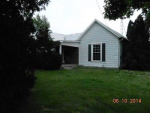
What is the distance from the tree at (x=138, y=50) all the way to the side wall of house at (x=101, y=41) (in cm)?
102

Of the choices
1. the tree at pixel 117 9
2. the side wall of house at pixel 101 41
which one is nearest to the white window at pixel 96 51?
the side wall of house at pixel 101 41

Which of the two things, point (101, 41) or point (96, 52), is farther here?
point (96, 52)

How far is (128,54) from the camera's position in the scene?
44.2ft

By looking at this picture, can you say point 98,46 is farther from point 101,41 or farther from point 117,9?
point 117,9

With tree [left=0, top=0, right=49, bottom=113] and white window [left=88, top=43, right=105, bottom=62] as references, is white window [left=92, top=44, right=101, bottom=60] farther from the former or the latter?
tree [left=0, top=0, right=49, bottom=113]

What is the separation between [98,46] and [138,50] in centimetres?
386

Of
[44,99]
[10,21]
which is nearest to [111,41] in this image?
[44,99]

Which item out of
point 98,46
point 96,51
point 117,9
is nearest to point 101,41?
point 98,46

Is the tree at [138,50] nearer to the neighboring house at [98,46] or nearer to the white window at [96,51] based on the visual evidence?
the neighboring house at [98,46]

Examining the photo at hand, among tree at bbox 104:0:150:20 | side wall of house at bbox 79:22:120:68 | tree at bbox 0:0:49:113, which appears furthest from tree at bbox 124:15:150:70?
tree at bbox 0:0:49:113

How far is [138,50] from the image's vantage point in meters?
13.2

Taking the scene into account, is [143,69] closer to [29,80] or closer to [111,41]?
[111,41]

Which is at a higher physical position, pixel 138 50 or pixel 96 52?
pixel 138 50

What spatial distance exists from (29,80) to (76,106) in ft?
4.57
